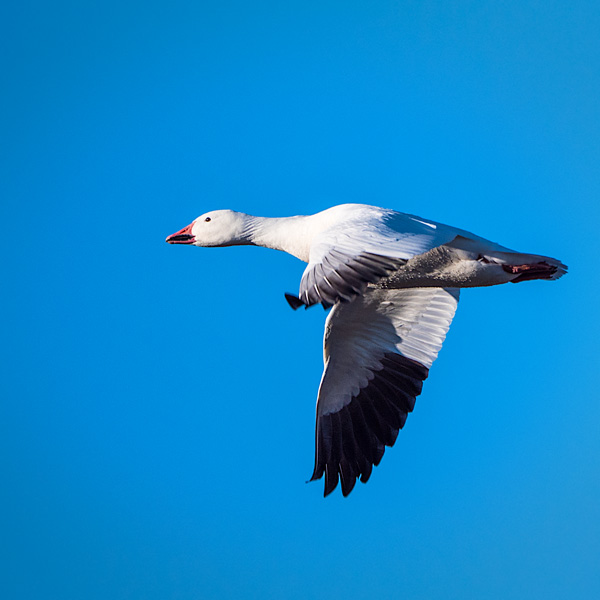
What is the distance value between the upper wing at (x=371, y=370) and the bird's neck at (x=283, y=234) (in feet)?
3.05

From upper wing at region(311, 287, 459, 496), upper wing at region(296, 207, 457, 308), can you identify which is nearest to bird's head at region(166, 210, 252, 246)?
upper wing at region(311, 287, 459, 496)

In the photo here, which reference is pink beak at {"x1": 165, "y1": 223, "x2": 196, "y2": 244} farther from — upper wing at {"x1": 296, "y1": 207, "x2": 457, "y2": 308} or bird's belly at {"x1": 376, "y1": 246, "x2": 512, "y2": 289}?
upper wing at {"x1": 296, "y1": 207, "x2": 457, "y2": 308}

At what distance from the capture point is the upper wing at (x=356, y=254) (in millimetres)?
6566

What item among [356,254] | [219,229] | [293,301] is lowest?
[293,301]

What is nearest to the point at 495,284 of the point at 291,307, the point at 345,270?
the point at 345,270

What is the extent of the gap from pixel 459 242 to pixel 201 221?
3.10m

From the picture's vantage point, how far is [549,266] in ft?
28.2

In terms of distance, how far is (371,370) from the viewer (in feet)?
31.8

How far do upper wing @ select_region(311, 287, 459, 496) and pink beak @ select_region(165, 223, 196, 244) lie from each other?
1.96m

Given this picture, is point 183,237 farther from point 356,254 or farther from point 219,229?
point 356,254

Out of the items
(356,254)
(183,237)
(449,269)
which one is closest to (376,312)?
(449,269)

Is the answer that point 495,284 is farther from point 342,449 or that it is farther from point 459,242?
point 342,449

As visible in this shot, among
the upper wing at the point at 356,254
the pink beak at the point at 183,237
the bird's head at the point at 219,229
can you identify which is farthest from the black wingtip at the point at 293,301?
the pink beak at the point at 183,237

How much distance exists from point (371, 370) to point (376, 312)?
2.10 ft
